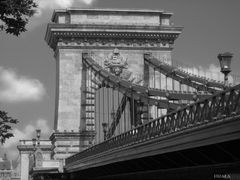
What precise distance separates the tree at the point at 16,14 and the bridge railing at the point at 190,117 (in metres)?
7.72

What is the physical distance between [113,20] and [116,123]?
12.5 metres

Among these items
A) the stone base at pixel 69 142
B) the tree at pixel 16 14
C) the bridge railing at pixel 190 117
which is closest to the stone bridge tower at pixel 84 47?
the stone base at pixel 69 142

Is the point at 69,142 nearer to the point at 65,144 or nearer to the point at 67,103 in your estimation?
the point at 65,144

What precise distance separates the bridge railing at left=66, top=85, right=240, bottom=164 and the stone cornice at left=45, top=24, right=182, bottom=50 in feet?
110

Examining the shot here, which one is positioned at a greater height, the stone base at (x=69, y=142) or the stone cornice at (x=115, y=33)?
the stone cornice at (x=115, y=33)

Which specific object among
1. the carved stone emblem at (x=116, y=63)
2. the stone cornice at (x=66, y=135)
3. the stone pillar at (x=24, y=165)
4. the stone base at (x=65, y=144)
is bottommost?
the stone base at (x=65, y=144)

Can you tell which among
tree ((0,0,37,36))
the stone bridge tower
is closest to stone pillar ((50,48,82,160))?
the stone bridge tower

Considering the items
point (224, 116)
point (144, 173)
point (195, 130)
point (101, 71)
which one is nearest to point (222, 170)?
point (195, 130)

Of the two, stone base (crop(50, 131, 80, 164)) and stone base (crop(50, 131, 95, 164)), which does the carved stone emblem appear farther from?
stone base (crop(50, 131, 80, 164))

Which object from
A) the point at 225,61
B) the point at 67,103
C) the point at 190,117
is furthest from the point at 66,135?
the point at 225,61

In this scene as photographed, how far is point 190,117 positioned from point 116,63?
49.9 meters

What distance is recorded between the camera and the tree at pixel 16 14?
20.5 metres

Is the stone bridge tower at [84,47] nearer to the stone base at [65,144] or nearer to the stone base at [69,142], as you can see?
the stone base at [69,142]

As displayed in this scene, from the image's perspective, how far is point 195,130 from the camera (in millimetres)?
28297
